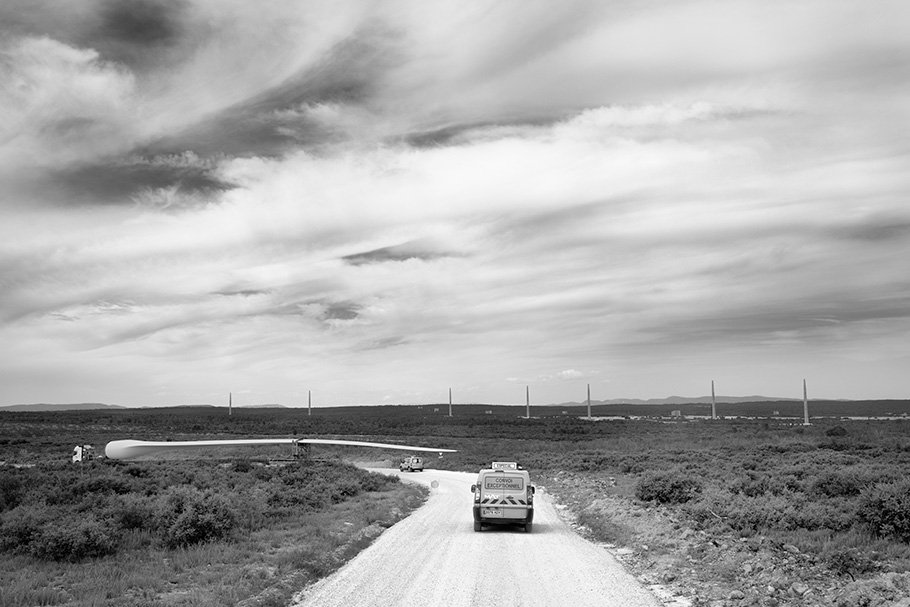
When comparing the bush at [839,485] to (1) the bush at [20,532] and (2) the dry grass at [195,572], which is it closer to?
(2) the dry grass at [195,572]

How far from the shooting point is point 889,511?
17500mm

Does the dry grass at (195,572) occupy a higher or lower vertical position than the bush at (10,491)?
lower

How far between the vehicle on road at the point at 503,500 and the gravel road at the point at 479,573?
50 cm

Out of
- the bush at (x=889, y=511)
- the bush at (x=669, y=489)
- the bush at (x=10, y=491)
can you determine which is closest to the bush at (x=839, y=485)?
the bush at (x=669, y=489)

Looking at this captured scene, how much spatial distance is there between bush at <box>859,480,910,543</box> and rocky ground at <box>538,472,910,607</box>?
272cm

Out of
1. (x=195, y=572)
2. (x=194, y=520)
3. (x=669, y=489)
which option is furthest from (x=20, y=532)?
(x=669, y=489)

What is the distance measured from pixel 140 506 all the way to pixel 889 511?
928 inches

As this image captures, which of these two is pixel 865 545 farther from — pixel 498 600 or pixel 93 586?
pixel 93 586

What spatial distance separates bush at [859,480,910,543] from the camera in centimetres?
1694

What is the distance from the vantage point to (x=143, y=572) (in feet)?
55.4

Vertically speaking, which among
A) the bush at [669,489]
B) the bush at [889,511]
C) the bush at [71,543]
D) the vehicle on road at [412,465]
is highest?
the bush at [889,511]

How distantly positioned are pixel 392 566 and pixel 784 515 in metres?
11.7

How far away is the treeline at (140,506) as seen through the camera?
63.7 ft

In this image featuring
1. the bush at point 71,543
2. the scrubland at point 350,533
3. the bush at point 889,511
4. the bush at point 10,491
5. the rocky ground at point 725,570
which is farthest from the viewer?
the bush at point 10,491
